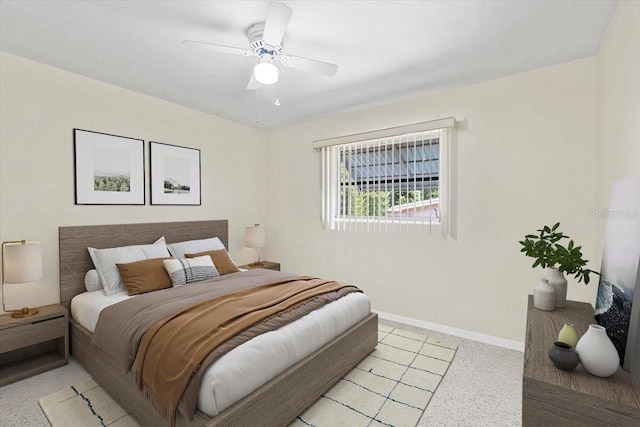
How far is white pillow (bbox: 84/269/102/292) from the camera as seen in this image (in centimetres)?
289

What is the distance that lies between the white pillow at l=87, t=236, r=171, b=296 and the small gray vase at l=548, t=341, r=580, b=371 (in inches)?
125

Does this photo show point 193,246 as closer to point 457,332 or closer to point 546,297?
point 457,332

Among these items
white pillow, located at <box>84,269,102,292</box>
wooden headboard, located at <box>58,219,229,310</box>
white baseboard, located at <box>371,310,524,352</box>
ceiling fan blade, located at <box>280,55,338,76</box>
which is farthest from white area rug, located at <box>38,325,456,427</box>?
ceiling fan blade, located at <box>280,55,338,76</box>

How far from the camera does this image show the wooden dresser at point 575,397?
0.97 meters

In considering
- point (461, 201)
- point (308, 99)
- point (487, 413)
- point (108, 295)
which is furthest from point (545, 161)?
point (108, 295)

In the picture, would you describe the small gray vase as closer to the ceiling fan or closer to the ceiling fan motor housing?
the ceiling fan

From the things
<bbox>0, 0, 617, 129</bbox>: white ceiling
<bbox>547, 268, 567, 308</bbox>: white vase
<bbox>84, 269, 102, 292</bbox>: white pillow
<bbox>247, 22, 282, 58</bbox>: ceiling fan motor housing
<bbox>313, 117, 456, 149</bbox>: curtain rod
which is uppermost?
<bbox>0, 0, 617, 129</bbox>: white ceiling

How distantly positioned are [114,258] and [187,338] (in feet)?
5.58

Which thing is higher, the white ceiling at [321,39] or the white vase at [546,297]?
the white ceiling at [321,39]

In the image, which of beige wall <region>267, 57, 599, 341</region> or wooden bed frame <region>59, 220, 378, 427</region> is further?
beige wall <region>267, 57, 599, 341</region>

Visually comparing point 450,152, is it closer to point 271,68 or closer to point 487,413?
point 271,68

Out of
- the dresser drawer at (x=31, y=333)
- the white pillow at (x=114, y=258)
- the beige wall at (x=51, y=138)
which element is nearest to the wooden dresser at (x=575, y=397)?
the white pillow at (x=114, y=258)

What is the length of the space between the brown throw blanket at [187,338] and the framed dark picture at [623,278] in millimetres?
1765

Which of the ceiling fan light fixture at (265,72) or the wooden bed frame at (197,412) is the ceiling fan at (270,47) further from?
the wooden bed frame at (197,412)
